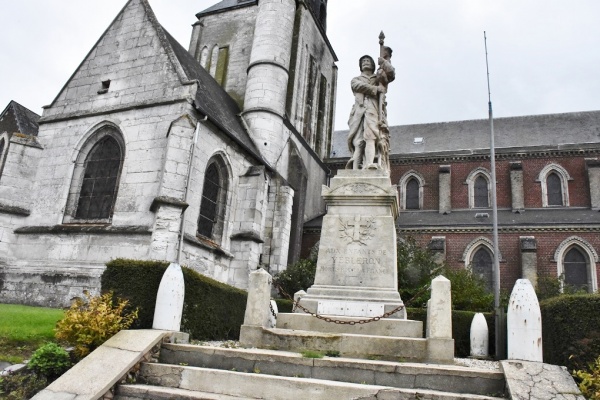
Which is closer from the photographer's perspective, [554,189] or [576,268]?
[576,268]

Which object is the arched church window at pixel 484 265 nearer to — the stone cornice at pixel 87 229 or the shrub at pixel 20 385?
the stone cornice at pixel 87 229

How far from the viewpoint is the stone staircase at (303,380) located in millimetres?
5039

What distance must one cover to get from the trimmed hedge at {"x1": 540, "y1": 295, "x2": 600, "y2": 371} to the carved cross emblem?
307 cm

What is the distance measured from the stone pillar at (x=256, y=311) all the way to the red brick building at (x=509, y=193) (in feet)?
56.1

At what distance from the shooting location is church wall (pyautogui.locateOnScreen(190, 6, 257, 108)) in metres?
24.7

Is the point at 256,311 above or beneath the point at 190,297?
beneath

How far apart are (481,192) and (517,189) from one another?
6.55 ft

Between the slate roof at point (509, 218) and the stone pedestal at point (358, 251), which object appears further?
the slate roof at point (509, 218)

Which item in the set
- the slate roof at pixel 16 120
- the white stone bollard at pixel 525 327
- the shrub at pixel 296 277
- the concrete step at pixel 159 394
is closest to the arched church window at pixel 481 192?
the shrub at pixel 296 277

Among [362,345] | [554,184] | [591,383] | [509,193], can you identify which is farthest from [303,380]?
[554,184]

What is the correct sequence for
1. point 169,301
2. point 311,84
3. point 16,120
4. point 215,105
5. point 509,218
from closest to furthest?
point 169,301, point 215,105, point 16,120, point 509,218, point 311,84

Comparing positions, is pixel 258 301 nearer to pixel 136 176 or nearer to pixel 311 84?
pixel 136 176

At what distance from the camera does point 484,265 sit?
932 inches

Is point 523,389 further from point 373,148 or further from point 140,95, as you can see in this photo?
point 140,95
